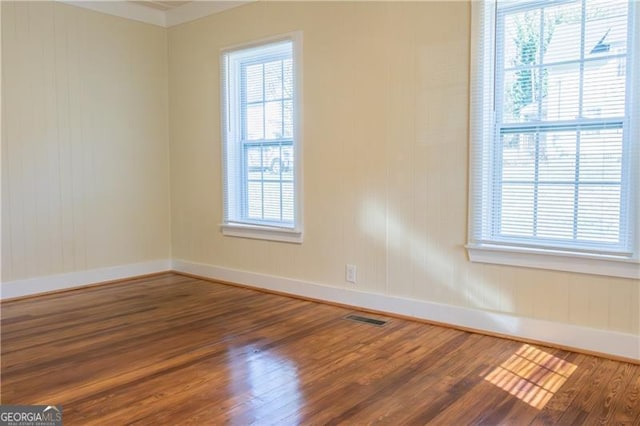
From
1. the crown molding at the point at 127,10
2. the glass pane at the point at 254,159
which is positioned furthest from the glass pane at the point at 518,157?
the crown molding at the point at 127,10

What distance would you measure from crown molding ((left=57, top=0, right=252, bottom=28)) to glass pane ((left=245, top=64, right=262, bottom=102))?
604 mm

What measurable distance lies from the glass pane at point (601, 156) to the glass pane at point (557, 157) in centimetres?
5

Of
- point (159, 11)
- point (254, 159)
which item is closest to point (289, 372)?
point (254, 159)

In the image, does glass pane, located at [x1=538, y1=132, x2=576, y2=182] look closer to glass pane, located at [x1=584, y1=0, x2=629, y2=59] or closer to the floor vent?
glass pane, located at [x1=584, y1=0, x2=629, y2=59]

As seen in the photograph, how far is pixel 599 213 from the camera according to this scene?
2.93 metres

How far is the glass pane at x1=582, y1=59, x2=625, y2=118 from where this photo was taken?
285cm

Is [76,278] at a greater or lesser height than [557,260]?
lesser

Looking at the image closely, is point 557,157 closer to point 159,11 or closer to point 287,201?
point 287,201

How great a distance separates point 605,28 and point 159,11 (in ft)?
14.0
